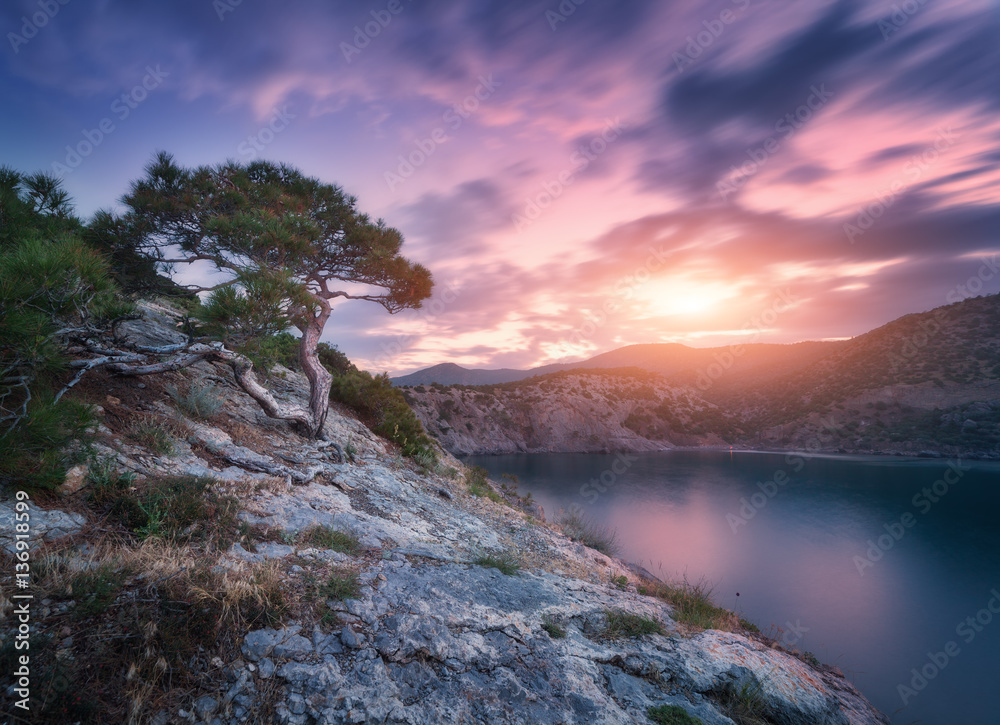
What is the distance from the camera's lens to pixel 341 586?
436cm

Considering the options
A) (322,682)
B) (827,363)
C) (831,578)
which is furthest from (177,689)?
(827,363)

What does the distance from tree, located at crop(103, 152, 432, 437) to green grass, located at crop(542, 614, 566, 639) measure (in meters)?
6.59

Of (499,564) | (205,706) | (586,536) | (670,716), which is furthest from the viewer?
(586,536)

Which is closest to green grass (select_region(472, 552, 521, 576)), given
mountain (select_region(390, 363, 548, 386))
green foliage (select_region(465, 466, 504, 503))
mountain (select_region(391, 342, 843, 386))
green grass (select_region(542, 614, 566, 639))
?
green grass (select_region(542, 614, 566, 639))

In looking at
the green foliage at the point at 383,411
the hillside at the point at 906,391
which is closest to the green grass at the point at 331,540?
the green foliage at the point at 383,411

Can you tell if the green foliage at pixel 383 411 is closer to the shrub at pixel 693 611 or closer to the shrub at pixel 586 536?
the shrub at pixel 586 536

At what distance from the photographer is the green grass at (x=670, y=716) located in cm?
403

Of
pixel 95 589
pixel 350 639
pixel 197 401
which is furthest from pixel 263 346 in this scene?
pixel 350 639

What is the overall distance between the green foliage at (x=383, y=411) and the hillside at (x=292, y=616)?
20.8ft

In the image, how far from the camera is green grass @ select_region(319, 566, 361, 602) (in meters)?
4.27

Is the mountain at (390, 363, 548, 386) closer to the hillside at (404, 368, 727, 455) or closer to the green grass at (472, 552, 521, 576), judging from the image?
the hillside at (404, 368, 727, 455)

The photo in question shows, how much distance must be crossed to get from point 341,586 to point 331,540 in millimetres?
1311

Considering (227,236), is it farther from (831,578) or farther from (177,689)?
(831,578)

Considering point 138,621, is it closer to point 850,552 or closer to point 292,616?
point 292,616
